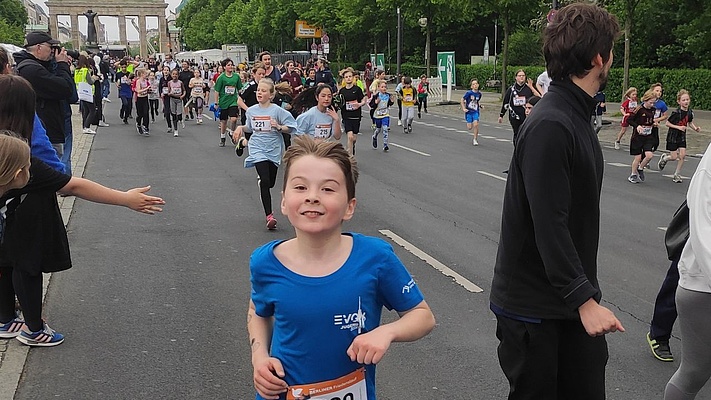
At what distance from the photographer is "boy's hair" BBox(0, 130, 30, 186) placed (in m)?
3.81

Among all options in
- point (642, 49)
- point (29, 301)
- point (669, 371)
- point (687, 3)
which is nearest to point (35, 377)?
point (29, 301)

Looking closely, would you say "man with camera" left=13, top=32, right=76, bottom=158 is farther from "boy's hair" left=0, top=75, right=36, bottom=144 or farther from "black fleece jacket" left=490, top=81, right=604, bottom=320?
"black fleece jacket" left=490, top=81, right=604, bottom=320

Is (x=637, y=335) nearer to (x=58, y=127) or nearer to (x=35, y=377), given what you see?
(x=35, y=377)

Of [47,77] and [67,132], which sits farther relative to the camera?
[67,132]

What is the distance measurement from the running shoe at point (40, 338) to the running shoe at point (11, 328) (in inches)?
4.0

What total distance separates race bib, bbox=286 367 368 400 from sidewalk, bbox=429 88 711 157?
606 inches

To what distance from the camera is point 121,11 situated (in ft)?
529

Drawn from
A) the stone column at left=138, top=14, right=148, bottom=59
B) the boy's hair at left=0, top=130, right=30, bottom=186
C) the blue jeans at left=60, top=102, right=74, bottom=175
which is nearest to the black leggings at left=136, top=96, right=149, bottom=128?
the blue jeans at left=60, top=102, right=74, bottom=175

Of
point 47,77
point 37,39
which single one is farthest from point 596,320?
point 37,39

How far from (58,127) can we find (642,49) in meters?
34.2

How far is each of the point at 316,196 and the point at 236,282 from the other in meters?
4.66

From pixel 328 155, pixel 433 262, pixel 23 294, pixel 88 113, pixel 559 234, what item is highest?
pixel 328 155

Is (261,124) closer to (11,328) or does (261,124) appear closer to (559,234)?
(11,328)

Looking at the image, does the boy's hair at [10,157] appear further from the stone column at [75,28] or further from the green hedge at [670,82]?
the stone column at [75,28]
